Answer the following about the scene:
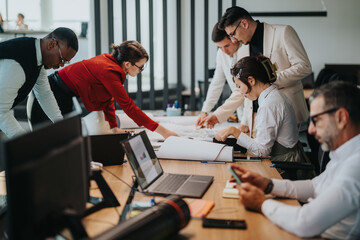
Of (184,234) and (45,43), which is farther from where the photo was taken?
(45,43)

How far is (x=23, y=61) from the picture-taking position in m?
2.00

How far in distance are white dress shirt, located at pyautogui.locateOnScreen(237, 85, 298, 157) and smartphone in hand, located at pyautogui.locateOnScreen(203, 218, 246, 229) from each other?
0.89m

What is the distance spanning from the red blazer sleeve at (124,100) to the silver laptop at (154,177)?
0.68 meters

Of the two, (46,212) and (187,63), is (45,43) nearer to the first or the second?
(46,212)

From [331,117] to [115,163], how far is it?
1.08m

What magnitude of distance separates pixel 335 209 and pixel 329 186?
8cm

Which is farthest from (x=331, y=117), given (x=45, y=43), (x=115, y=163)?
(x=45, y=43)

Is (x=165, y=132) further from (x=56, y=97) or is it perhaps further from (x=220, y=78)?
(x=220, y=78)

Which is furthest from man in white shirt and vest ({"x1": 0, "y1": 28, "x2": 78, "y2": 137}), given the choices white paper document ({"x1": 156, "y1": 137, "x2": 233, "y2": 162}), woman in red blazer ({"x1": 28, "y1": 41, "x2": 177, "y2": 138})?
white paper document ({"x1": 156, "y1": 137, "x2": 233, "y2": 162})

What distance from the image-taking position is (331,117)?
1.32 meters

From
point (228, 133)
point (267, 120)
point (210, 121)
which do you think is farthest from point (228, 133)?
point (210, 121)

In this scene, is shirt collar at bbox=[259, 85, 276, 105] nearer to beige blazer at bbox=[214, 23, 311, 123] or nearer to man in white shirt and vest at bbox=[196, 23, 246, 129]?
beige blazer at bbox=[214, 23, 311, 123]

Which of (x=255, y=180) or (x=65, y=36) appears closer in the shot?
(x=255, y=180)

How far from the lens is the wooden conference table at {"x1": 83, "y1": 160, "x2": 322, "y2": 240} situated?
1213 millimetres
